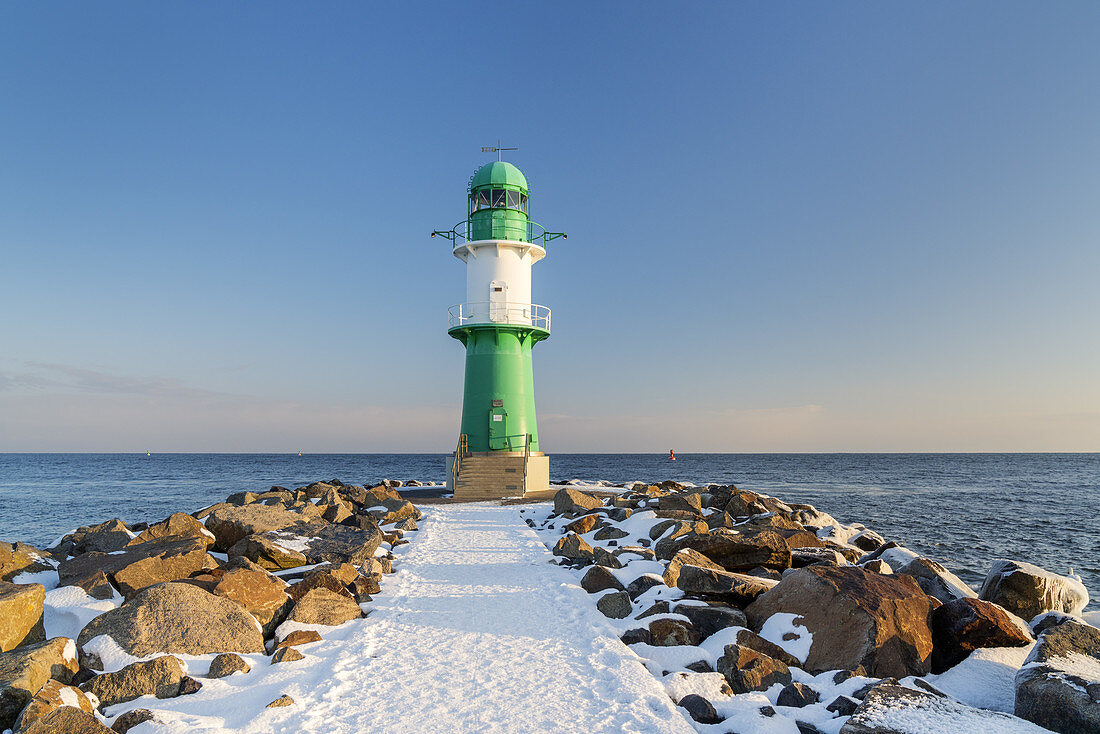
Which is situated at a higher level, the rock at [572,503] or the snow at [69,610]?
the rock at [572,503]

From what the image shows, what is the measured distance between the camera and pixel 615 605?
7941 millimetres

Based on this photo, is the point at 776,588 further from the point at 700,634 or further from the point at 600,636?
the point at 600,636

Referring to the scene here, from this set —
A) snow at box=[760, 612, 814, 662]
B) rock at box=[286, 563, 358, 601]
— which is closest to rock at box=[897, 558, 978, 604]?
snow at box=[760, 612, 814, 662]

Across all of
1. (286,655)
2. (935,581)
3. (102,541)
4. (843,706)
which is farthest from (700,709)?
(102,541)

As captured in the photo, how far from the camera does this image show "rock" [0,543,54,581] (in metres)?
9.02

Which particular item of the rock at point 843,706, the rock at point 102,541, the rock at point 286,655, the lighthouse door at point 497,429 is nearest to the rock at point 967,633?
the rock at point 843,706

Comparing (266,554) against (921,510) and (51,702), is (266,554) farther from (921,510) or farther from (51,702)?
(921,510)

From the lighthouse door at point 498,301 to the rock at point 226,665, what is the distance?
16.8 m

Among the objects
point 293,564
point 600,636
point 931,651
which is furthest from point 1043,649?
point 293,564

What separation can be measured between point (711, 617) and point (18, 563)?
9643 mm

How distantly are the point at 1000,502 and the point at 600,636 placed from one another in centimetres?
3604

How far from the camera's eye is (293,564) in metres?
10.0

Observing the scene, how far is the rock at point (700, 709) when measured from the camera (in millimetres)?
5141

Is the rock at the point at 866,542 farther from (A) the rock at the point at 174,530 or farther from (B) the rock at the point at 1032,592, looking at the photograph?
(A) the rock at the point at 174,530
